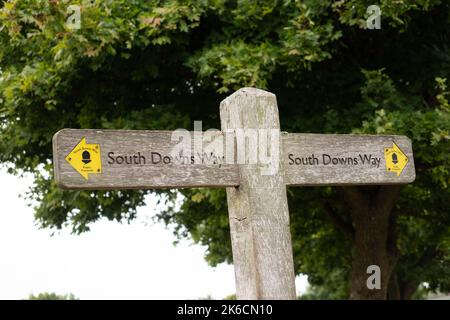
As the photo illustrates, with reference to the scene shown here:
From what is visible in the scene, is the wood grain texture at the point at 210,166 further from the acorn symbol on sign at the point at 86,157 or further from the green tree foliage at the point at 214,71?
the green tree foliage at the point at 214,71

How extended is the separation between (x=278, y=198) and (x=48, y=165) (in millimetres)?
8040

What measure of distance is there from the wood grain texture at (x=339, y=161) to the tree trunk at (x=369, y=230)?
22.6 ft

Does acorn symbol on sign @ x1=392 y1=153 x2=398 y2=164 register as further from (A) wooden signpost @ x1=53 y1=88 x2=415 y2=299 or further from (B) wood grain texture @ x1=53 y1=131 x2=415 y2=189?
(A) wooden signpost @ x1=53 y1=88 x2=415 y2=299

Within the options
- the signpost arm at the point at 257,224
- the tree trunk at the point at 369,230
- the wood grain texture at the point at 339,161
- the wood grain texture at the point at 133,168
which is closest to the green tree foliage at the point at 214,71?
the tree trunk at the point at 369,230

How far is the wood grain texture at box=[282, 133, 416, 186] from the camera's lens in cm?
437

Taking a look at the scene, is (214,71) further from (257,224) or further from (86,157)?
(86,157)

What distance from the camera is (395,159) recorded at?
4.77 meters

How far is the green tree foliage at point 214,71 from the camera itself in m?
8.93

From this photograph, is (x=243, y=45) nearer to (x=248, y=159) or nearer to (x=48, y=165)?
(x=48, y=165)

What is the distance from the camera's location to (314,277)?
21.8 m

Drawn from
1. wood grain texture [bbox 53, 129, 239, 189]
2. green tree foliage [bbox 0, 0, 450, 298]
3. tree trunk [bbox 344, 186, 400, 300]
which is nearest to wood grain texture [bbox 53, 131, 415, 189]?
wood grain texture [bbox 53, 129, 239, 189]

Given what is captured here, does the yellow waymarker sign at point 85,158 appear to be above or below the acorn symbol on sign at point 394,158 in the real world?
below

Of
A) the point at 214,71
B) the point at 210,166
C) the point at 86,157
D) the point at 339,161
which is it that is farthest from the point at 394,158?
the point at 214,71

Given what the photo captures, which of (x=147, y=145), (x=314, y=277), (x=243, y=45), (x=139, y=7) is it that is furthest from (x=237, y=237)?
(x=314, y=277)
